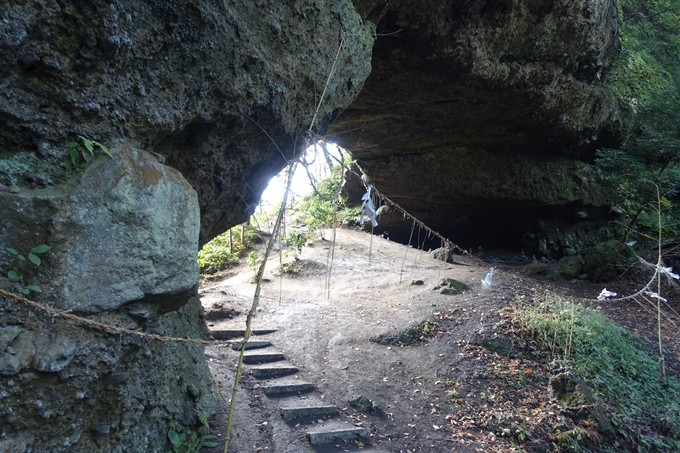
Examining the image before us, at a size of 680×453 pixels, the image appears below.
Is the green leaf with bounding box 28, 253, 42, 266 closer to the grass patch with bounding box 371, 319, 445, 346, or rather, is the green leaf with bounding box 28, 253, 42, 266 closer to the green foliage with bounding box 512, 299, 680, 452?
the grass patch with bounding box 371, 319, 445, 346

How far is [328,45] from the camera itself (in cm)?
447

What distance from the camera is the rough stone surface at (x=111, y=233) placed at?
2.28m

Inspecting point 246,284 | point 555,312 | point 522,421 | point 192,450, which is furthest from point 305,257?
point 192,450

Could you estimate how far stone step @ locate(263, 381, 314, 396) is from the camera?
4973mm

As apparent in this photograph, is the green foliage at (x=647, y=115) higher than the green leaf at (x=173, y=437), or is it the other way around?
the green foliage at (x=647, y=115)

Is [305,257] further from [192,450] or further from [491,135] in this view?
[192,450]

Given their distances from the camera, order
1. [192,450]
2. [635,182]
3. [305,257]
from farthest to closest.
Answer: [305,257] < [635,182] < [192,450]

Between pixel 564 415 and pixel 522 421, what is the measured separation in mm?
539

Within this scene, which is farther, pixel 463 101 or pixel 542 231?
pixel 542 231

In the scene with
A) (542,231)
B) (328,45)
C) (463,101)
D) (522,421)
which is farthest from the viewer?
(542,231)

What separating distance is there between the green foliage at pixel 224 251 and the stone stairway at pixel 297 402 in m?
7.00

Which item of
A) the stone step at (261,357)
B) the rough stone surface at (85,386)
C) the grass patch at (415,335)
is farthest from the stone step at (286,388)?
the grass patch at (415,335)

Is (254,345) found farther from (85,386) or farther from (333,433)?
(85,386)

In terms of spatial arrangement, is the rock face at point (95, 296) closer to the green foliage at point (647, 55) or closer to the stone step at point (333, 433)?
the stone step at point (333, 433)
